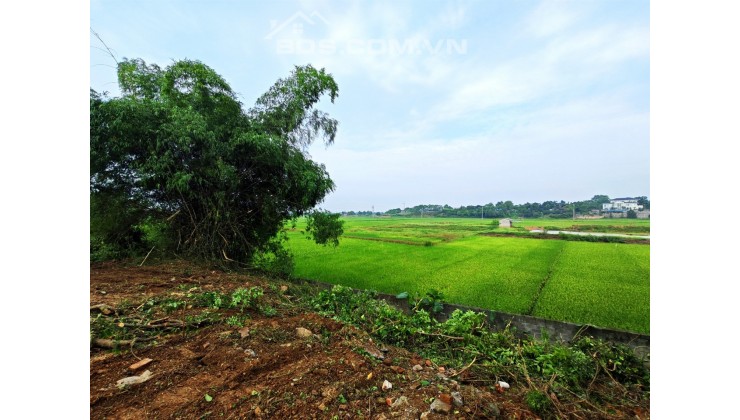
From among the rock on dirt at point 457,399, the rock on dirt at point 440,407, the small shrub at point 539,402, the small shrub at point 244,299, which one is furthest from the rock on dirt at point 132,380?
the small shrub at point 539,402

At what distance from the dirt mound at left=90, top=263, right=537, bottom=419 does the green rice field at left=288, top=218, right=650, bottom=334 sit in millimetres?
3376

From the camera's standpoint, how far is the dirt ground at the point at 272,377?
1.32 metres

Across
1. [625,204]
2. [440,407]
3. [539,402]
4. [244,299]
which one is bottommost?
[539,402]

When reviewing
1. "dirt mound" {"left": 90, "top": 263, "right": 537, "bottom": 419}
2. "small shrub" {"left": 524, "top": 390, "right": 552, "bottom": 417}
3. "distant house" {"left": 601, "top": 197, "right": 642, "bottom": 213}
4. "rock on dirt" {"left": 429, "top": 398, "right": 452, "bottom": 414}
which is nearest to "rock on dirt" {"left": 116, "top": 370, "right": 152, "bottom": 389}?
"dirt mound" {"left": 90, "top": 263, "right": 537, "bottom": 419}

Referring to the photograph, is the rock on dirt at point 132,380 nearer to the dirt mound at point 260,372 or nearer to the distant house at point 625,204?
the dirt mound at point 260,372

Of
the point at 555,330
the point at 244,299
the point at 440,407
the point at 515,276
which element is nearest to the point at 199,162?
the point at 244,299

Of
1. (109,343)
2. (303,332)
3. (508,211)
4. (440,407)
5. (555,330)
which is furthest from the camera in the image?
(508,211)

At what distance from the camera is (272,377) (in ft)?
5.18

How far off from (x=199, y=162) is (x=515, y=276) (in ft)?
25.2

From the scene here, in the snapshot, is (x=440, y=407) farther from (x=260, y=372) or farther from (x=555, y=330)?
(x=555, y=330)

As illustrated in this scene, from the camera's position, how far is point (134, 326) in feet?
6.70

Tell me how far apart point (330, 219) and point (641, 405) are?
524cm
